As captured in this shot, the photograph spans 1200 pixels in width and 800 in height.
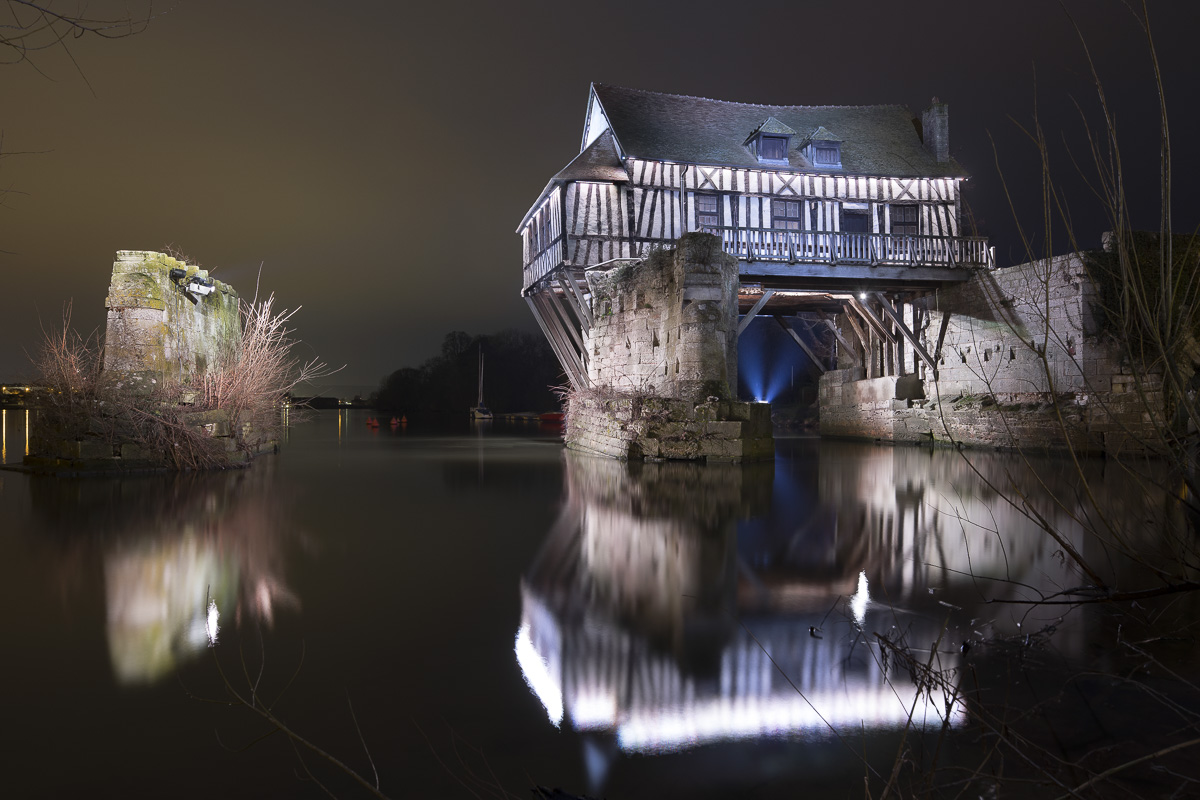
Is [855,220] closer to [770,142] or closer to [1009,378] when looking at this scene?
[770,142]

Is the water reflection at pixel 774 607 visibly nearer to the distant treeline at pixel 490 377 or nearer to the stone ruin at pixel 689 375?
the stone ruin at pixel 689 375

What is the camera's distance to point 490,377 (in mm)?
54750

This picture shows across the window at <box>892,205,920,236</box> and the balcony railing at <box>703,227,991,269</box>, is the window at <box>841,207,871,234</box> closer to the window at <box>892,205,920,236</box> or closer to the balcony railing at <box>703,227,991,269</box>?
the window at <box>892,205,920,236</box>

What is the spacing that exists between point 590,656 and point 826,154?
15.2m

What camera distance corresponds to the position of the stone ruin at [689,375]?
409 inches

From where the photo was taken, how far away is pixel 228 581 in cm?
386

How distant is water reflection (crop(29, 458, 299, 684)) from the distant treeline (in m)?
42.3

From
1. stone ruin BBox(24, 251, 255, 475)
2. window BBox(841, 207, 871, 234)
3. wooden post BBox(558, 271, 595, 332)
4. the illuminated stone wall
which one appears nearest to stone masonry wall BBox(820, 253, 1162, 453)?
window BBox(841, 207, 871, 234)

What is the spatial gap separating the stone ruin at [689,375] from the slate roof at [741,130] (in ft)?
14.4

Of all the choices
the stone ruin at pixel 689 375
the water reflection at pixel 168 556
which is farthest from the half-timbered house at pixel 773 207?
the water reflection at pixel 168 556

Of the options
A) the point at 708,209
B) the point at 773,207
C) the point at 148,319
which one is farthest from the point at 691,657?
the point at 773,207

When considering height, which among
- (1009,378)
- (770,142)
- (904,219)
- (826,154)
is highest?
(770,142)

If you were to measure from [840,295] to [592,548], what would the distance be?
13065mm

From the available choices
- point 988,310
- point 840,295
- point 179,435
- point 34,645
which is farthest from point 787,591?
point 840,295
